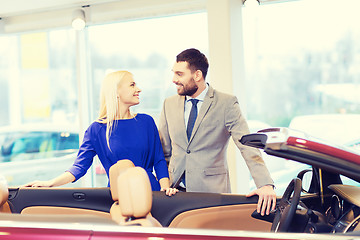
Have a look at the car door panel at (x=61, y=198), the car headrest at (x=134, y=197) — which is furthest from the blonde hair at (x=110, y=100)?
the car headrest at (x=134, y=197)

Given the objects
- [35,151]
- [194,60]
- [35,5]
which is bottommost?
[35,151]

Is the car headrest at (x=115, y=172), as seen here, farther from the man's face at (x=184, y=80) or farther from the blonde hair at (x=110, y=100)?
the man's face at (x=184, y=80)

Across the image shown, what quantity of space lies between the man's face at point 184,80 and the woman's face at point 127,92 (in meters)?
0.30

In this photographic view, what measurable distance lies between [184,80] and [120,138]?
61cm

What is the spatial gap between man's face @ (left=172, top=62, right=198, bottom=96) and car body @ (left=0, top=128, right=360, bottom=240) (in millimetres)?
836

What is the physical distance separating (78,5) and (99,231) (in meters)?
5.02

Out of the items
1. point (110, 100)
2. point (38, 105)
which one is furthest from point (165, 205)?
point (38, 105)

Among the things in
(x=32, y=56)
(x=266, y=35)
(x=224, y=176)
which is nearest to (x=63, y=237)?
(x=224, y=176)

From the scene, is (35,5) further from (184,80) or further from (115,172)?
(115,172)

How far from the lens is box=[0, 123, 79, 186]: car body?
6.83 meters

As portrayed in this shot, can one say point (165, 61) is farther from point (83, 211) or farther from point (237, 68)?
point (83, 211)

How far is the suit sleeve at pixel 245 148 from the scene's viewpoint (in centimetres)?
245

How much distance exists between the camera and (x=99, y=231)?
1436 mm

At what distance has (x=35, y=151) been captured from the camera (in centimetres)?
709
